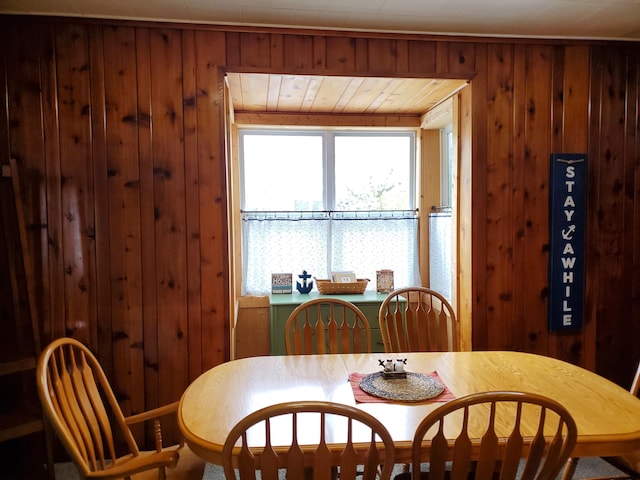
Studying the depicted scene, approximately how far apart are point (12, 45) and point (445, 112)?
267 centimetres

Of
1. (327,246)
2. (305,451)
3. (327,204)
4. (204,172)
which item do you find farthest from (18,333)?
(327,204)

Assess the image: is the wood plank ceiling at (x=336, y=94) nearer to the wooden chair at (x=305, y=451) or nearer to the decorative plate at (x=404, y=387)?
the decorative plate at (x=404, y=387)

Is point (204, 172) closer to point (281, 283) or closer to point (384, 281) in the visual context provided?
point (281, 283)

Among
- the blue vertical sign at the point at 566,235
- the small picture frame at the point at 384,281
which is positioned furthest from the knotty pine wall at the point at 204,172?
the small picture frame at the point at 384,281

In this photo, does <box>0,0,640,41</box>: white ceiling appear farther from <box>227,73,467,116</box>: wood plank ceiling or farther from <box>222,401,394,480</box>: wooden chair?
<box>222,401,394,480</box>: wooden chair

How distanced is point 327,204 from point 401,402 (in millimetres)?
2484

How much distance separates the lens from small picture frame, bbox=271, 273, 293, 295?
3.72 meters

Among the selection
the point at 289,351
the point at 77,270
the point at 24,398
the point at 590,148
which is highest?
the point at 590,148

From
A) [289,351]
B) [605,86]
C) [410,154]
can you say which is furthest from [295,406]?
[410,154]

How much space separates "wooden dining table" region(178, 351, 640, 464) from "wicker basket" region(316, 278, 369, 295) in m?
1.52

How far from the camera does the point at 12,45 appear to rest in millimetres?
2357

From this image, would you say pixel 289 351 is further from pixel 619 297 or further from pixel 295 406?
pixel 619 297

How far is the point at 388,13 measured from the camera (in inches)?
94.0

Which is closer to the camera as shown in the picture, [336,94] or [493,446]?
[493,446]
